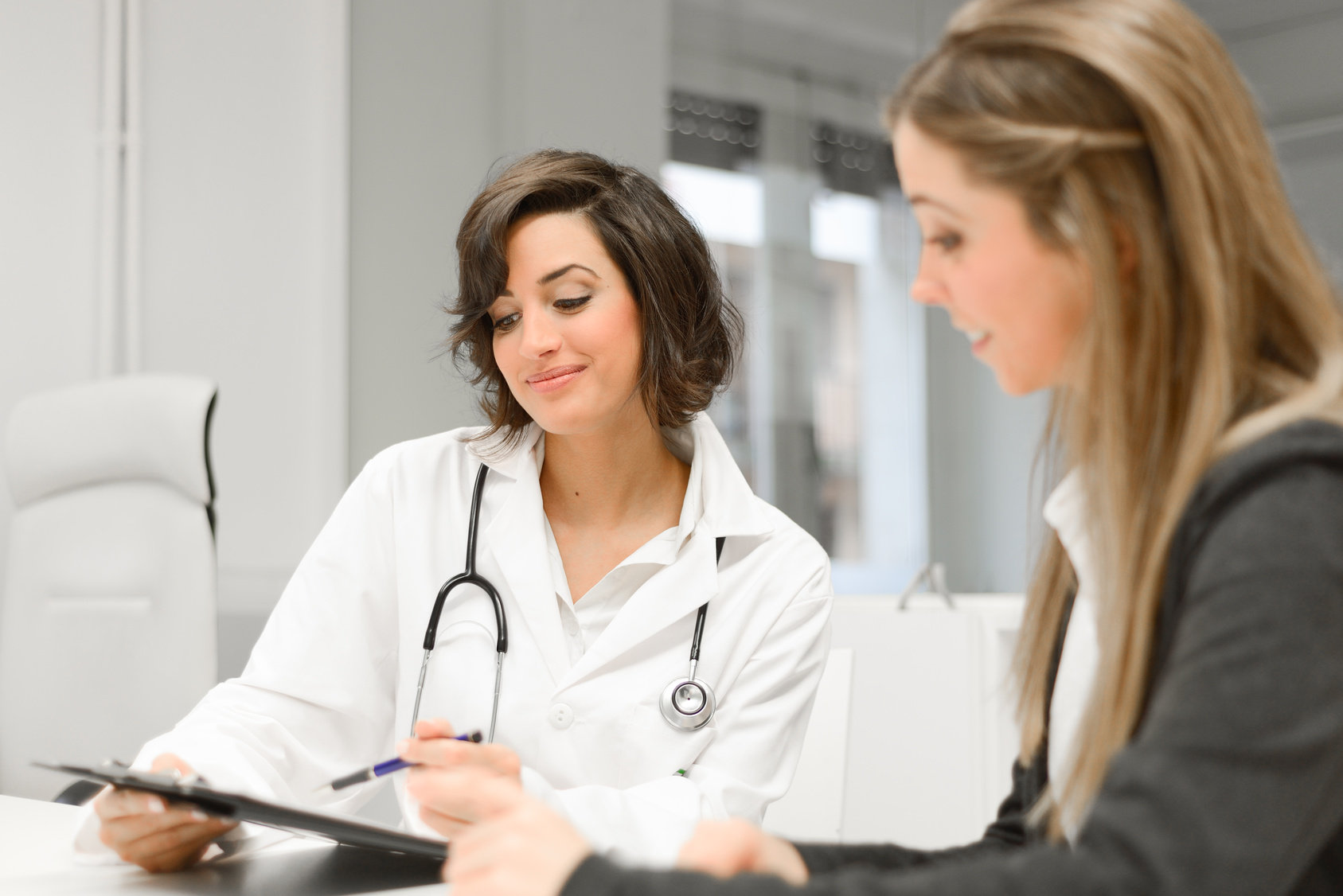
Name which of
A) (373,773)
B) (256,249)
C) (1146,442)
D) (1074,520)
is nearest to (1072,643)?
(1074,520)

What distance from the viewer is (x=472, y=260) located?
1408 millimetres

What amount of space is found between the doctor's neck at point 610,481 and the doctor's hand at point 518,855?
907 millimetres

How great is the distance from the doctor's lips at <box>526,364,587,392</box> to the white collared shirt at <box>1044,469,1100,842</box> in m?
0.74

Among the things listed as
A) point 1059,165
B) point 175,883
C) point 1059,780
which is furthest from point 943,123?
point 175,883

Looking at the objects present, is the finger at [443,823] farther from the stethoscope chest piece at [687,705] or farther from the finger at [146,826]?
the stethoscope chest piece at [687,705]

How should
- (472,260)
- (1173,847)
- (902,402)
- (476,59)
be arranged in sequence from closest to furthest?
(1173,847)
(472,260)
(902,402)
(476,59)

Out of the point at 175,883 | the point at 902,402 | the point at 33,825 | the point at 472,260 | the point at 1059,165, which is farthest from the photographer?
the point at 902,402

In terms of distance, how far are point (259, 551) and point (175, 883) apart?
2010 millimetres

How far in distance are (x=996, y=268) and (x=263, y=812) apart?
58cm

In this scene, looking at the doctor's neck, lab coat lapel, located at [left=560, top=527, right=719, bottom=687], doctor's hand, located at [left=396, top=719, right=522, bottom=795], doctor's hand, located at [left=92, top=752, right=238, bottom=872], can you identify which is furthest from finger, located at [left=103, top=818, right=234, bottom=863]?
the doctor's neck

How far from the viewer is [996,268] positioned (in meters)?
0.64

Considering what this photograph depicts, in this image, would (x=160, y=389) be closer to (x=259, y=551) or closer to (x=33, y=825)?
(x=259, y=551)

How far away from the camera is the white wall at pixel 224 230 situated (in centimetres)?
254

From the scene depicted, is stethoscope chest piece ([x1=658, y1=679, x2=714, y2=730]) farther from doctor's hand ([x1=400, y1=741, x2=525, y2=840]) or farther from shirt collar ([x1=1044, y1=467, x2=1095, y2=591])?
shirt collar ([x1=1044, y1=467, x2=1095, y2=591])
